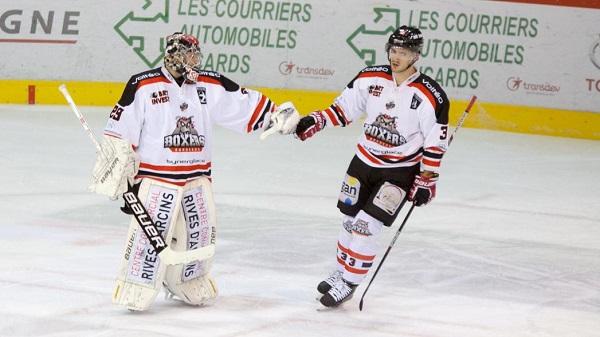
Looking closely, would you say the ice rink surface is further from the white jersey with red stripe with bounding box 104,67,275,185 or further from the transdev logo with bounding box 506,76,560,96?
the transdev logo with bounding box 506,76,560,96

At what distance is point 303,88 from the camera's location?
11938 mm

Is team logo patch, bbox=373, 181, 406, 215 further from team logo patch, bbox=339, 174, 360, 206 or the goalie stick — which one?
the goalie stick

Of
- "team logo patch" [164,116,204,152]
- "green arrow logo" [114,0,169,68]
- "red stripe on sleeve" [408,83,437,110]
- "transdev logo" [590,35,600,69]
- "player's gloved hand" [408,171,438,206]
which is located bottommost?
"green arrow logo" [114,0,169,68]

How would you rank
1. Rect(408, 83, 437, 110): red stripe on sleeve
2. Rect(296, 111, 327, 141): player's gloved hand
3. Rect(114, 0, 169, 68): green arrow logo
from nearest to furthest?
1. Rect(408, 83, 437, 110): red stripe on sleeve
2. Rect(296, 111, 327, 141): player's gloved hand
3. Rect(114, 0, 169, 68): green arrow logo

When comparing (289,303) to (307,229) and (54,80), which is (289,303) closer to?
(307,229)

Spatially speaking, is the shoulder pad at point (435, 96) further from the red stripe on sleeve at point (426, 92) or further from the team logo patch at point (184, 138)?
the team logo patch at point (184, 138)

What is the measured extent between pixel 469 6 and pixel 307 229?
484 cm

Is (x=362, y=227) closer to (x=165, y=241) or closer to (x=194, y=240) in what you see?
(x=194, y=240)

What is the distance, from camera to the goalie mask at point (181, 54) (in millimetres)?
5145

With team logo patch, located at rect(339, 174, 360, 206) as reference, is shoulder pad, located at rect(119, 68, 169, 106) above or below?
above

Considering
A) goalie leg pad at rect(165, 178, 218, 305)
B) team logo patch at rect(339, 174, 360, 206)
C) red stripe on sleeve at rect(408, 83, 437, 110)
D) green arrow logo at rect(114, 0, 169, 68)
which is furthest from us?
green arrow logo at rect(114, 0, 169, 68)

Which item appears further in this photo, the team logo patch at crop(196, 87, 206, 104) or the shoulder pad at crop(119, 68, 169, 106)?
the team logo patch at crop(196, 87, 206, 104)

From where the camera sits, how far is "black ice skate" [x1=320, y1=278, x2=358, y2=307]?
5.47 metres

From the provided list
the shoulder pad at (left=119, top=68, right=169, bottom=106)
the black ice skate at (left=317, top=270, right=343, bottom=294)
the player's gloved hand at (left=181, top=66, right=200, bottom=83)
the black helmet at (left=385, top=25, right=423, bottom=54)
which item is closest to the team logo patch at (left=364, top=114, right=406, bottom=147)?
the black helmet at (left=385, top=25, right=423, bottom=54)
